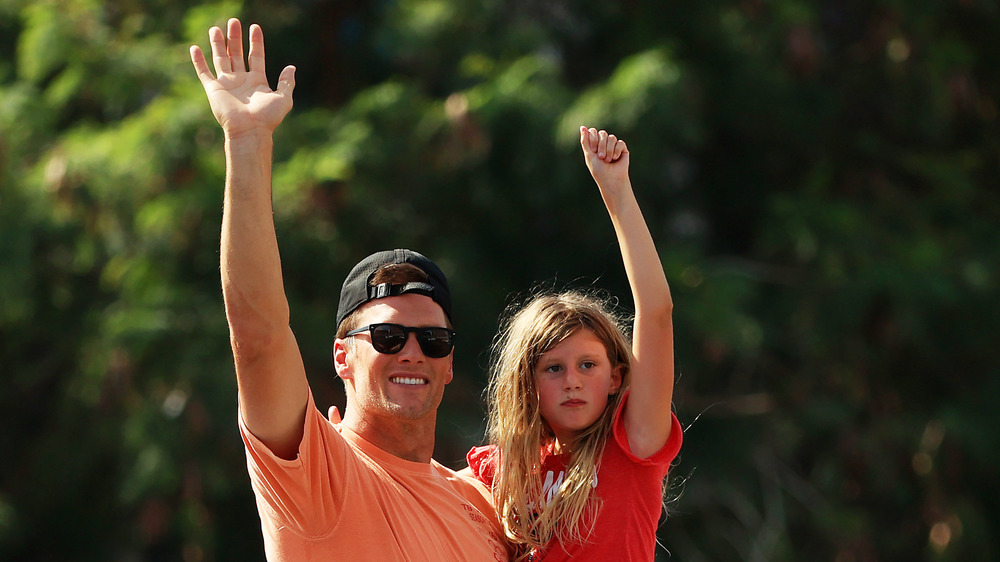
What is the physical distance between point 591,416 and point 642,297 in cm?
40

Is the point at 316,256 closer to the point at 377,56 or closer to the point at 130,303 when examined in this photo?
the point at 130,303

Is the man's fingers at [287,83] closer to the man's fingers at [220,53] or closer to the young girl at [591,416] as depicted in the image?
the man's fingers at [220,53]

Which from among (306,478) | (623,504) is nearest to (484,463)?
(623,504)

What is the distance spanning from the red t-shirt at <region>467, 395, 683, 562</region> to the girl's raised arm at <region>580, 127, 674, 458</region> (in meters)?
0.05

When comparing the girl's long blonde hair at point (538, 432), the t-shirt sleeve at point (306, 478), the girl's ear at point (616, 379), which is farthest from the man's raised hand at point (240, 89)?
the girl's ear at point (616, 379)

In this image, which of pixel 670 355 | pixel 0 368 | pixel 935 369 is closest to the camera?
pixel 670 355

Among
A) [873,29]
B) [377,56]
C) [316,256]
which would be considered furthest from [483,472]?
[873,29]

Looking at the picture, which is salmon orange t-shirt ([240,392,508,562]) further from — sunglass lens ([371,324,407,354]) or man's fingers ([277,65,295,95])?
man's fingers ([277,65,295,95])

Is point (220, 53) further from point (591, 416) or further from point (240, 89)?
point (591, 416)

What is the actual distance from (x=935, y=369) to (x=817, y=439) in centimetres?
95

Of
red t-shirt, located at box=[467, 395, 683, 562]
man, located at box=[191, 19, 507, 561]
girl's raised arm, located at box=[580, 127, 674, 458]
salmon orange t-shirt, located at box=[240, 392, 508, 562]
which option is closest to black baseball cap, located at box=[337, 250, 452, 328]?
man, located at box=[191, 19, 507, 561]

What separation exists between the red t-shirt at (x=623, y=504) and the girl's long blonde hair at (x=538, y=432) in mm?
27

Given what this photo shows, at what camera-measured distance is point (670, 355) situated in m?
2.81

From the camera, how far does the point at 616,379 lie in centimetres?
313
